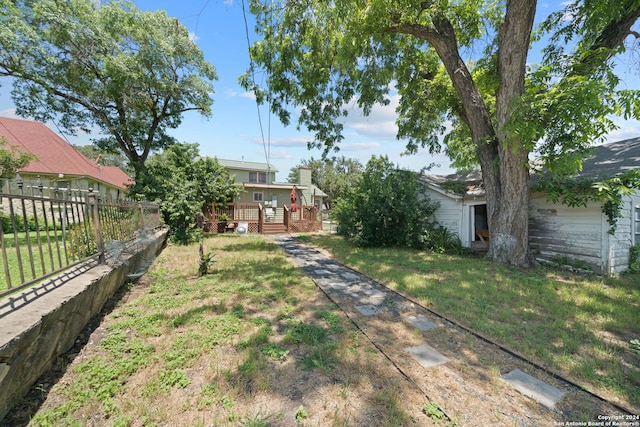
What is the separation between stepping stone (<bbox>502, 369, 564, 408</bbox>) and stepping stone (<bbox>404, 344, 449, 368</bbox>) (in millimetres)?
515

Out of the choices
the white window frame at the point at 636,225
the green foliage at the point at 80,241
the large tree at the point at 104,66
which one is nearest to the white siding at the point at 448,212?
the white window frame at the point at 636,225

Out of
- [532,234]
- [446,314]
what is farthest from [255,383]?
[532,234]

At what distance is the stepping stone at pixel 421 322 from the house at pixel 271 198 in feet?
37.2

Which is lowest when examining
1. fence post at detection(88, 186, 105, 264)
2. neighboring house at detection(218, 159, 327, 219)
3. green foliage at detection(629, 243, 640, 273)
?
green foliage at detection(629, 243, 640, 273)

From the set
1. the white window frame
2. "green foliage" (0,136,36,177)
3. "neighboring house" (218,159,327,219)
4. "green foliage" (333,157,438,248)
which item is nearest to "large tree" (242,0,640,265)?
"green foliage" (333,157,438,248)

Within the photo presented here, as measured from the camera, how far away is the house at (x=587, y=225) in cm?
605

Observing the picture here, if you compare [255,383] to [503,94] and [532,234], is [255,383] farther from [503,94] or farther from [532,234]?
[532,234]

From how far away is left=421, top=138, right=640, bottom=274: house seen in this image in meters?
6.05

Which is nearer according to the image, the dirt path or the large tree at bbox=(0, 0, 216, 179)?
the dirt path

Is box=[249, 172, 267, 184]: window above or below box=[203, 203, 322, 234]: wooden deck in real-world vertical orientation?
above

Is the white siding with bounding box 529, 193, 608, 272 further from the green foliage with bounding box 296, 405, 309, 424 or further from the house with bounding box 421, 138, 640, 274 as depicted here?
the green foliage with bounding box 296, 405, 309, 424

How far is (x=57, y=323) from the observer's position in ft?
7.17

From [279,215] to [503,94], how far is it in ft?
47.6

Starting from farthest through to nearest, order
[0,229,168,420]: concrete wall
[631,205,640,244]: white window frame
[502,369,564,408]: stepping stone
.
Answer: [631,205,640,244]: white window frame
[502,369,564,408]: stepping stone
[0,229,168,420]: concrete wall
